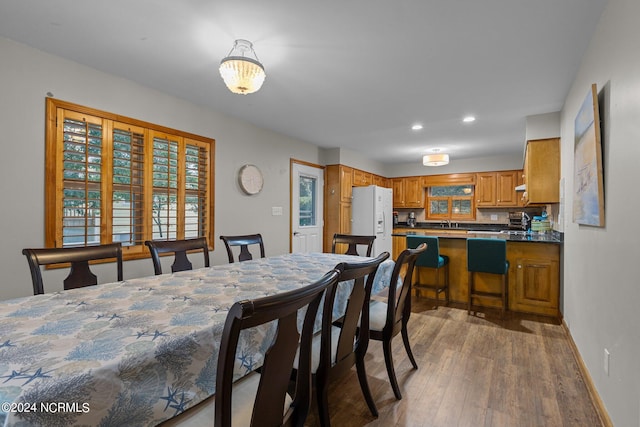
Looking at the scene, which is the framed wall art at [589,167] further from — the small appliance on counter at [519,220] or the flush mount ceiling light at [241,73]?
the small appliance on counter at [519,220]

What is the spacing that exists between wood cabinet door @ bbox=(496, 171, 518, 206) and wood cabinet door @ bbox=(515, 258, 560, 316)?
303 centimetres

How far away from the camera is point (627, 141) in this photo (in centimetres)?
144

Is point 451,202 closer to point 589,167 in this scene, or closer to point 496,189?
point 496,189

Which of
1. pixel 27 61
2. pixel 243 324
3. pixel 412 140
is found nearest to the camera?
pixel 243 324

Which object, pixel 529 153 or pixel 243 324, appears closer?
pixel 243 324

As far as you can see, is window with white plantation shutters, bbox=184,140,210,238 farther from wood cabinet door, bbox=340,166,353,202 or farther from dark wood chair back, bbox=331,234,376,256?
wood cabinet door, bbox=340,166,353,202

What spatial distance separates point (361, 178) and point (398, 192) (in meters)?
1.56

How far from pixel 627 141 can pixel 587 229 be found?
3.14ft

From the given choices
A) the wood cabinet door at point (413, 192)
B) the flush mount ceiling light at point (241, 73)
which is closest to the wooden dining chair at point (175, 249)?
the flush mount ceiling light at point (241, 73)

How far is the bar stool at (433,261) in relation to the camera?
12.4 feet

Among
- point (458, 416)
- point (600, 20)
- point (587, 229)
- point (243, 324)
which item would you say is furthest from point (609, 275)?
point (243, 324)

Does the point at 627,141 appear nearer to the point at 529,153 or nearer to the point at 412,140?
the point at 529,153

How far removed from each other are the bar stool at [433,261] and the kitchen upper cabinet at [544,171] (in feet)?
4.04

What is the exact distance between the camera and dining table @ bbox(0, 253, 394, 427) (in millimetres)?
758
